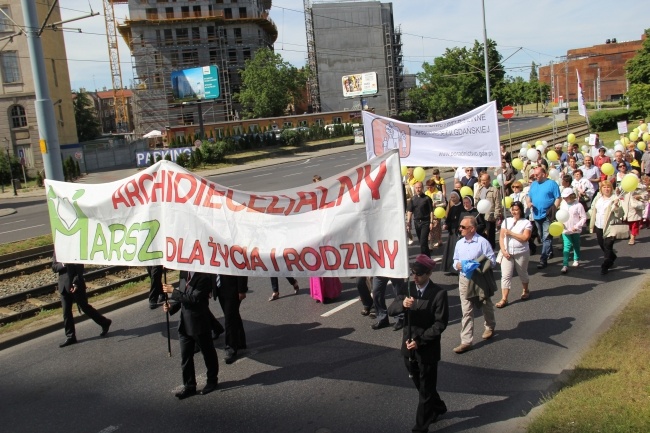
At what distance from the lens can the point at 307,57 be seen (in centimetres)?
8344

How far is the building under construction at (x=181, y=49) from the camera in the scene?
71.9m

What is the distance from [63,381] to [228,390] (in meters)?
2.19

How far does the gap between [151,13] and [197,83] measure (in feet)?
101

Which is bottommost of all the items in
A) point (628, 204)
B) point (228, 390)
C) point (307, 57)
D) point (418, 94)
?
point (228, 390)

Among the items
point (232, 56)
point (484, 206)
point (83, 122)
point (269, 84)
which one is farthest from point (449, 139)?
point (83, 122)

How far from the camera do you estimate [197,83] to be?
159ft

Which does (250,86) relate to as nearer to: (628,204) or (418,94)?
(418,94)

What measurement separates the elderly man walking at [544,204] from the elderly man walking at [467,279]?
387cm

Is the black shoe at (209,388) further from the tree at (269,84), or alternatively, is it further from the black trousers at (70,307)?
the tree at (269,84)

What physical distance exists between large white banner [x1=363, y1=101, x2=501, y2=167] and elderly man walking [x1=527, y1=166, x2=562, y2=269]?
263 cm

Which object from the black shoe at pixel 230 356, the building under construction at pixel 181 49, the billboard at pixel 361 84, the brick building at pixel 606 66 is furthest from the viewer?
the brick building at pixel 606 66


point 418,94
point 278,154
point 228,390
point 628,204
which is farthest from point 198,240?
point 418,94

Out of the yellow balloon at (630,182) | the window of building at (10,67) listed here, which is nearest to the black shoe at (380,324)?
the yellow balloon at (630,182)

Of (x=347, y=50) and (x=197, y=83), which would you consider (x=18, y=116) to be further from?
(x=347, y=50)
